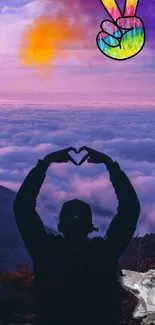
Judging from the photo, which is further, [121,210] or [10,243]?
[10,243]

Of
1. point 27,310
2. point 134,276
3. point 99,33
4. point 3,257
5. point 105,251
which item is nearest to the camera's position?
point 105,251

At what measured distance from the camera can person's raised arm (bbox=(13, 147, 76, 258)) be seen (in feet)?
21.1

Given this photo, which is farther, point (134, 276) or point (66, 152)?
point (134, 276)

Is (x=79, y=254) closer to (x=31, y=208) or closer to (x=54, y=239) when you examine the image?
(x=54, y=239)

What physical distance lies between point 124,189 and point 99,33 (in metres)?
3.71

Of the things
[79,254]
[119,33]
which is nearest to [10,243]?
[119,33]

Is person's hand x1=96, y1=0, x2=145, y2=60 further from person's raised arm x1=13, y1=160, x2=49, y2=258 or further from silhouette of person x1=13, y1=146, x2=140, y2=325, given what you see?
person's raised arm x1=13, y1=160, x2=49, y2=258

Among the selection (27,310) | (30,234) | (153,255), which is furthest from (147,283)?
(153,255)

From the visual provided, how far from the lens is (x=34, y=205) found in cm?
645

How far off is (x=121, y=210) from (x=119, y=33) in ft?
12.6

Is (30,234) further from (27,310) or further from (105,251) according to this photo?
(27,310)

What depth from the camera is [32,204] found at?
644cm

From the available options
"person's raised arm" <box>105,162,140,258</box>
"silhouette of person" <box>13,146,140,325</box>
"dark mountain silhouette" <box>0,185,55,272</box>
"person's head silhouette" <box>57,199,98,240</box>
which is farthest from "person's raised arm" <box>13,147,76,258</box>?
"dark mountain silhouette" <box>0,185,55,272</box>

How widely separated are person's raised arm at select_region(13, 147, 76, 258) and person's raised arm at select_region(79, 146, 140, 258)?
521mm
